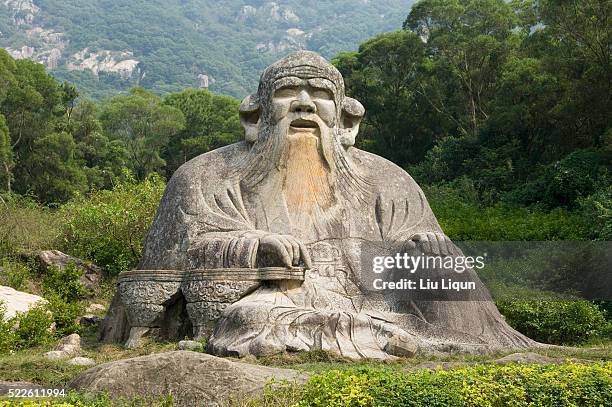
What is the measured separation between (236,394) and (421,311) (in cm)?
320

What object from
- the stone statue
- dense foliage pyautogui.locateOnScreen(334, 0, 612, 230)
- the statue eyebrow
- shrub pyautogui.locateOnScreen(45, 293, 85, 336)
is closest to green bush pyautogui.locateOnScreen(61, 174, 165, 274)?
shrub pyautogui.locateOnScreen(45, 293, 85, 336)

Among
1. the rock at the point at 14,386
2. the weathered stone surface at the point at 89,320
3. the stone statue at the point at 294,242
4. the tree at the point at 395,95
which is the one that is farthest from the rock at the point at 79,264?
the tree at the point at 395,95

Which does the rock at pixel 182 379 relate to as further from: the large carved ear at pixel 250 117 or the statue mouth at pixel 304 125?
the large carved ear at pixel 250 117

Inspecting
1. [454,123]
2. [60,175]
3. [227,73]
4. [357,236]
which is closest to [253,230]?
[357,236]

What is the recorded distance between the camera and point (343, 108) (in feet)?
32.4

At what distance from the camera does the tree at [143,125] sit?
38.7m

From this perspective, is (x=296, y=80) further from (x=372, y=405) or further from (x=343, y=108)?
(x=372, y=405)

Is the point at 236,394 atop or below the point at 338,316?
below

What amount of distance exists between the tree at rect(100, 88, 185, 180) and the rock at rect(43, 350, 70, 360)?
1166 inches

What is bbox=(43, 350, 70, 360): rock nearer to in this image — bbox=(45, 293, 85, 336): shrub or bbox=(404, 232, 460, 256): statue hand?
bbox=(45, 293, 85, 336): shrub

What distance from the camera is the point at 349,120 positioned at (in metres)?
10.0

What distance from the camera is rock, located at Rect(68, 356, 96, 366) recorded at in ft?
25.4

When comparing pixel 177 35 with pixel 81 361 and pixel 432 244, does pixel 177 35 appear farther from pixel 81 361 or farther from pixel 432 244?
pixel 81 361

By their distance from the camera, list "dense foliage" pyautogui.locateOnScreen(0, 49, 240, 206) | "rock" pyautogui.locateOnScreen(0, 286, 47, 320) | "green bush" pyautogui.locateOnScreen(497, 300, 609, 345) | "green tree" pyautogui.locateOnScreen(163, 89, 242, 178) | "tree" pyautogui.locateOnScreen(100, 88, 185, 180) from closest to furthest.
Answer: "green bush" pyautogui.locateOnScreen(497, 300, 609, 345), "rock" pyautogui.locateOnScreen(0, 286, 47, 320), "dense foliage" pyautogui.locateOnScreen(0, 49, 240, 206), "tree" pyautogui.locateOnScreen(100, 88, 185, 180), "green tree" pyautogui.locateOnScreen(163, 89, 242, 178)
